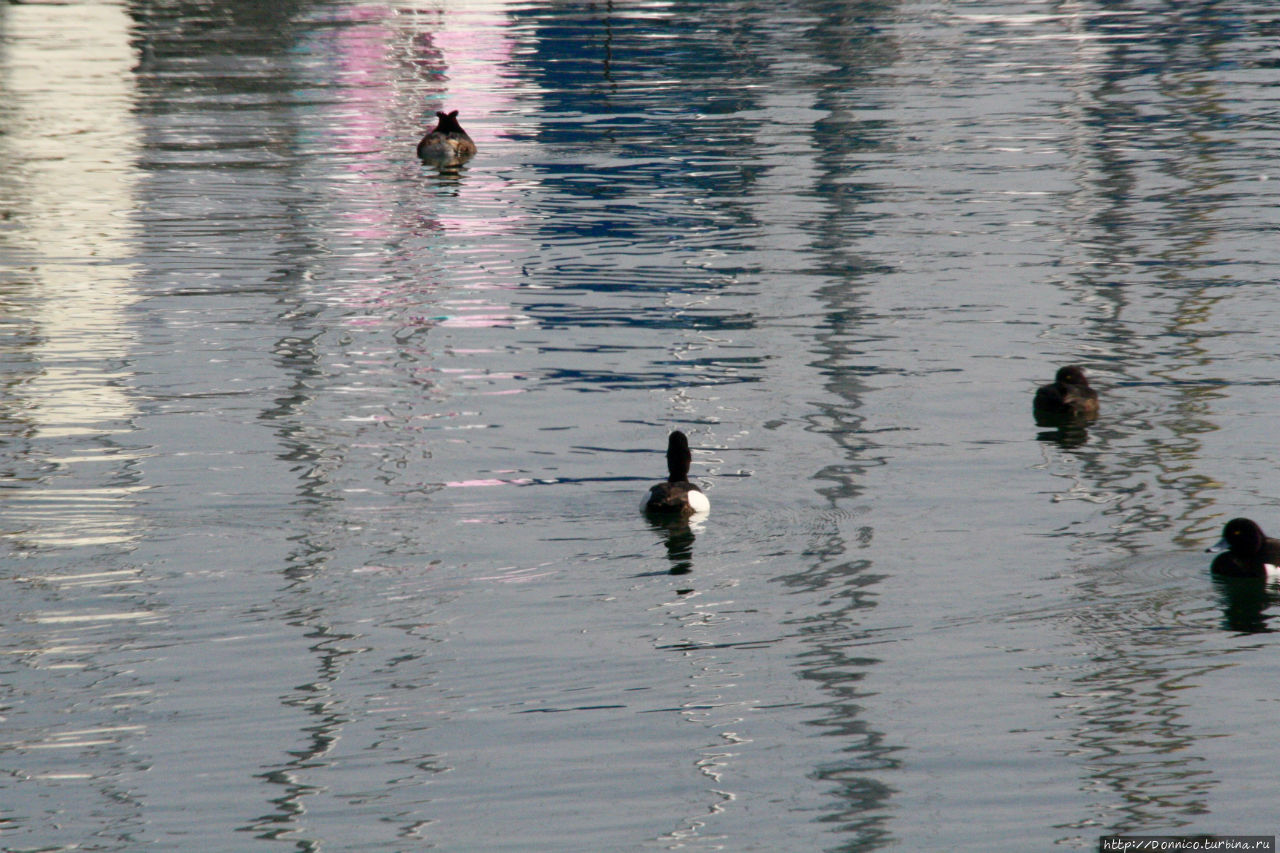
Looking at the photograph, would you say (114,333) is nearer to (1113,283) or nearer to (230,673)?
(230,673)

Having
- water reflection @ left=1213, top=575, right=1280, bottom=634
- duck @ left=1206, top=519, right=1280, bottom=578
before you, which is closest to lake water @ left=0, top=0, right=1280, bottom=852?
water reflection @ left=1213, top=575, right=1280, bottom=634

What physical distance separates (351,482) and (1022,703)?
5.78m

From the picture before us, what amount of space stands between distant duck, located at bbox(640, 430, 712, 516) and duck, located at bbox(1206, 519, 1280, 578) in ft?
11.3

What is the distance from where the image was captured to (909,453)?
14.6 m

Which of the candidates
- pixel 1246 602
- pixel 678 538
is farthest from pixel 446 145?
pixel 1246 602

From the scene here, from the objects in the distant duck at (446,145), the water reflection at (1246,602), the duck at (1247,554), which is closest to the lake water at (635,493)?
the water reflection at (1246,602)

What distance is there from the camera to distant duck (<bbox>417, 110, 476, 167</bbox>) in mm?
29438

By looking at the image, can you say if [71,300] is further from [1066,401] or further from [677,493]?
[1066,401]

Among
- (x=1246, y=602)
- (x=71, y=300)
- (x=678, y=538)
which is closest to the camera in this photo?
(x=1246, y=602)

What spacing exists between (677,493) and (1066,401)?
4.13 m

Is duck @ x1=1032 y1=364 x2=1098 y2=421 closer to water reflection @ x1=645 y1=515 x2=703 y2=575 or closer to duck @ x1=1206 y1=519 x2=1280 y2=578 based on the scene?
duck @ x1=1206 y1=519 x2=1280 y2=578

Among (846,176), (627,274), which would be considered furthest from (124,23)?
(627,274)

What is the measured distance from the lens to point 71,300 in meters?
20.3

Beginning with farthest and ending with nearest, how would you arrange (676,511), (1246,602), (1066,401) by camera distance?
1. (1066,401)
2. (676,511)
3. (1246,602)
